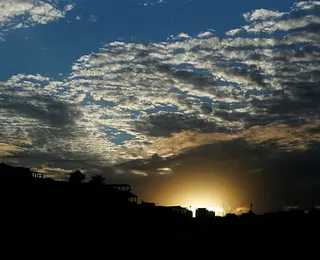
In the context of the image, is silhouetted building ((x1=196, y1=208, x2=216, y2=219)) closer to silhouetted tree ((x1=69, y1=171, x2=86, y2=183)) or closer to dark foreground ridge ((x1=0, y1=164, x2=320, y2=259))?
dark foreground ridge ((x1=0, y1=164, x2=320, y2=259))

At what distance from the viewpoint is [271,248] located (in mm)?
67000

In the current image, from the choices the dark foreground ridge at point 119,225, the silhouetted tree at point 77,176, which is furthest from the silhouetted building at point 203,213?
the silhouetted tree at point 77,176

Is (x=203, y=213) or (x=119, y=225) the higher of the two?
(x=203, y=213)

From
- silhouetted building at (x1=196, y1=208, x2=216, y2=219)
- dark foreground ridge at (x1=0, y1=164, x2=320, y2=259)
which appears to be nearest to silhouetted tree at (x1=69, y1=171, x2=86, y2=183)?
dark foreground ridge at (x1=0, y1=164, x2=320, y2=259)

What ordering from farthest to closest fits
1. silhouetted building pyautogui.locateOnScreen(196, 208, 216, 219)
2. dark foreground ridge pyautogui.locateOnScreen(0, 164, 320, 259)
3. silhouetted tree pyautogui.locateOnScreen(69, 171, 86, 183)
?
silhouetted building pyautogui.locateOnScreen(196, 208, 216, 219), silhouetted tree pyautogui.locateOnScreen(69, 171, 86, 183), dark foreground ridge pyautogui.locateOnScreen(0, 164, 320, 259)

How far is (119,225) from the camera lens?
52406mm

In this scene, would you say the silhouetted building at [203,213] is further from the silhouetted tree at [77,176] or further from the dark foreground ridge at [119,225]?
the silhouetted tree at [77,176]

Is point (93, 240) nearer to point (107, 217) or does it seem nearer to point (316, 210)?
point (107, 217)

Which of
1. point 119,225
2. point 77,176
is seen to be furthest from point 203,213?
point 119,225

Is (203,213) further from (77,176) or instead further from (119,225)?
(119,225)

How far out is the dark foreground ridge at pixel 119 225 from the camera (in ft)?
145

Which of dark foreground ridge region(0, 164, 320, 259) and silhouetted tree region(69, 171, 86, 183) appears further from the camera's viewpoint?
silhouetted tree region(69, 171, 86, 183)

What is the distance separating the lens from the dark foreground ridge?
4434cm

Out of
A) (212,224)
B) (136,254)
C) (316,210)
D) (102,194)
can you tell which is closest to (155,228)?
(136,254)
